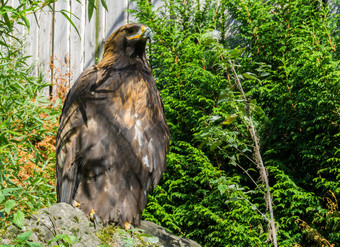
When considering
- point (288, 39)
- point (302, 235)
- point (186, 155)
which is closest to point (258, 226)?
point (302, 235)

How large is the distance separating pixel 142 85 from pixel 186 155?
105cm

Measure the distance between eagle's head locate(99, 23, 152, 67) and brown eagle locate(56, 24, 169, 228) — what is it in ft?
0.46

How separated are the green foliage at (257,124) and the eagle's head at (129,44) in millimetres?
474

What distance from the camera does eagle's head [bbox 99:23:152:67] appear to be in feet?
8.67

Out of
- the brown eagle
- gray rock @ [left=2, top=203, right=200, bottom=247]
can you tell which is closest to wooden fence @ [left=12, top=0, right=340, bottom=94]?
Result: the brown eagle

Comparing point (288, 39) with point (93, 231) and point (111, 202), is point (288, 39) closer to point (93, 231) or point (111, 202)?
point (111, 202)

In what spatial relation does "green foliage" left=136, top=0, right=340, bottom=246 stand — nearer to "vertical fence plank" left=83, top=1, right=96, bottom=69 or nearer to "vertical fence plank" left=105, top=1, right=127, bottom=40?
"vertical fence plank" left=105, top=1, right=127, bottom=40

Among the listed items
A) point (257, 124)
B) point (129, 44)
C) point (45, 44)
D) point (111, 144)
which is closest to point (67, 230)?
point (111, 144)

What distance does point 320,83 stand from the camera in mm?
2602

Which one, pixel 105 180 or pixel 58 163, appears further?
pixel 58 163

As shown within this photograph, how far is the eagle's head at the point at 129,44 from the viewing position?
104 inches

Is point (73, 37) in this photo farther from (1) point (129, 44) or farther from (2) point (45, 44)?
(1) point (129, 44)

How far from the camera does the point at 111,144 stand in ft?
7.62

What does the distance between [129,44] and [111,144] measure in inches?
30.1
